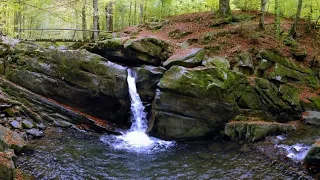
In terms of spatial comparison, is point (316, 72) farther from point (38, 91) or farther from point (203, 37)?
point (38, 91)

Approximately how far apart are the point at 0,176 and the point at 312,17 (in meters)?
24.6

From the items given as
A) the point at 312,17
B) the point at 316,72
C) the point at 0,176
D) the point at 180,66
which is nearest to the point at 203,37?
the point at 180,66

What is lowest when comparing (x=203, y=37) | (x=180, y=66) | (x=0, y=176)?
(x=0, y=176)

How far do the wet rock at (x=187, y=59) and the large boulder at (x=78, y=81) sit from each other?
2.95m

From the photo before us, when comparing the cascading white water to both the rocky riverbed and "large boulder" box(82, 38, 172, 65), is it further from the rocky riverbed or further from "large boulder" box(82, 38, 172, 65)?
"large boulder" box(82, 38, 172, 65)

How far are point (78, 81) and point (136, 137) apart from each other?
5161 mm

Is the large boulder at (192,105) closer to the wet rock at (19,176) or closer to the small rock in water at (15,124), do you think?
the small rock in water at (15,124)

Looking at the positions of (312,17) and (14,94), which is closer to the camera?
(14,94)

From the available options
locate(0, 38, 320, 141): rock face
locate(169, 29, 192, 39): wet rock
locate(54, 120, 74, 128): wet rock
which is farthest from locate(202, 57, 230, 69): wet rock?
locate(54, 120, 74, 128): wet rock

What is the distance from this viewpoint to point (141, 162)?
487 inches

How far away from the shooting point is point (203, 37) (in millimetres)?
21156

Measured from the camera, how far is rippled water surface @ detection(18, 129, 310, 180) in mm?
10859

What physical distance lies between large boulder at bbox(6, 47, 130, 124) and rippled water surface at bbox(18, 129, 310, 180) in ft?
10.5

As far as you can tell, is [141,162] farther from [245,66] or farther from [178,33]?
[178,33]
